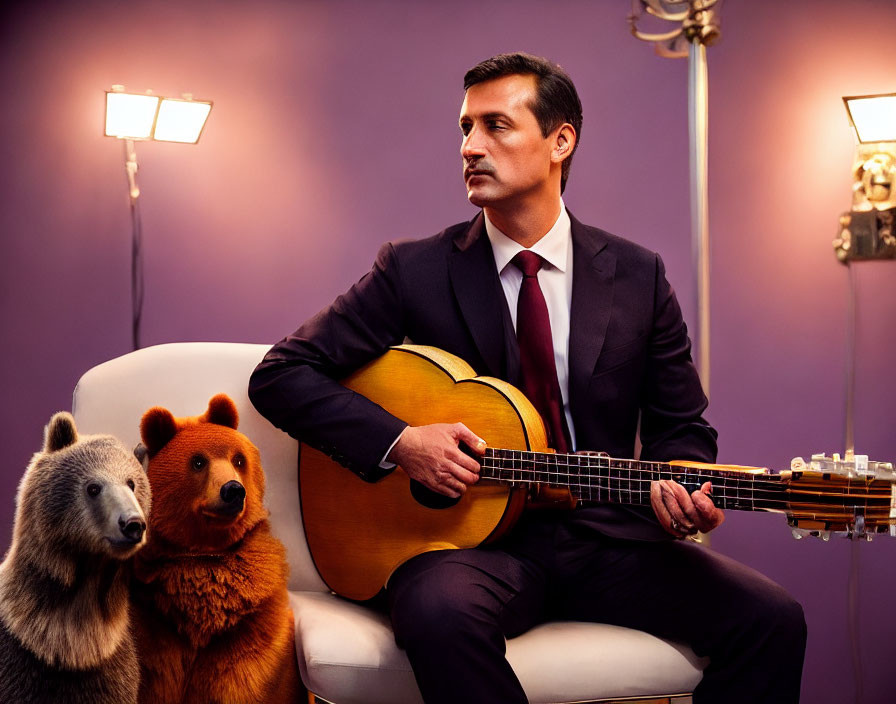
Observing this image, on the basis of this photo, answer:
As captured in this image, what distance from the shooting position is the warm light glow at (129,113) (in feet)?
10.0

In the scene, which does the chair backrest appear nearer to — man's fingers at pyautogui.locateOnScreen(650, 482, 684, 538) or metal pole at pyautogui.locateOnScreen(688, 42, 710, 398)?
man's fingers at pyautogui.locateOnScreen(650, 482, 684, 538)

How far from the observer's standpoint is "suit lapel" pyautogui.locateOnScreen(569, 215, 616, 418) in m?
2.21

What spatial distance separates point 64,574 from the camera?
1524 millimetres

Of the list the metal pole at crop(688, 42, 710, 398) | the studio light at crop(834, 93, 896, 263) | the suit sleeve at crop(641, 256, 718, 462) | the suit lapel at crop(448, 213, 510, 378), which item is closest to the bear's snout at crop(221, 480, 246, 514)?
the suit lapel at crop(448, 213, 510, 378)

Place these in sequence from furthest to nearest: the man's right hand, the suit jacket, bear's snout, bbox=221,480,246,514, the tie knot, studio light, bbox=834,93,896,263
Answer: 1. studio light, bbox=834,93,896,263
2. the tie knot
3. the suit jacket
4. the man's right hand
5. bear's snout, bbox=221,480,246,514

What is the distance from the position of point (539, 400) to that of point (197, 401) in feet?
2.67

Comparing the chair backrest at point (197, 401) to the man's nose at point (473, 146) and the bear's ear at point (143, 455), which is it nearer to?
the bear's ear at point (143, 455)

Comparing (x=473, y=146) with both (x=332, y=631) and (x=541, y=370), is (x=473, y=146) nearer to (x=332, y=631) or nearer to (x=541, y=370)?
(x=541, y=370)

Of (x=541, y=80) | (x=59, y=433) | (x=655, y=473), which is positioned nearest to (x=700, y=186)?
(x=541, y=80)

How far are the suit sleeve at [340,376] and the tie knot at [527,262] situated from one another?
294mm

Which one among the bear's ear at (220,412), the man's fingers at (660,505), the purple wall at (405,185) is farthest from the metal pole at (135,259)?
the man's fingers at (660,505)

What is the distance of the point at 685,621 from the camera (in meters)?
1.94

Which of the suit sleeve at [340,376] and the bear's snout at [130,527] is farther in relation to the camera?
the suit sleeve at [340,376]

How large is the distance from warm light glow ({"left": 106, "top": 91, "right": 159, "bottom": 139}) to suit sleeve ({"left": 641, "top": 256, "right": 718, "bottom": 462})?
1.74 m
